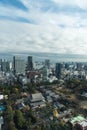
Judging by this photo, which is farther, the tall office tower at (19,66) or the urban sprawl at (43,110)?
the tall office tower at (19,66)

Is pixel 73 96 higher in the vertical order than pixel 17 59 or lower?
lower

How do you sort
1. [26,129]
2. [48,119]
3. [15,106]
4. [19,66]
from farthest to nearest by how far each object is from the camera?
[19,66] < [15,106] < [48,119] < [26,129]

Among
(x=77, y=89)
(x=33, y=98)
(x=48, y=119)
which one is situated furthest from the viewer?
(x=77, y=89)

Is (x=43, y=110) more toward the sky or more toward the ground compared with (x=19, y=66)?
more toward the ground

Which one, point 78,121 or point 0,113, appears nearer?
point 78,121

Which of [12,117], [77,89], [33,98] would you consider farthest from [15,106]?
[77,89]

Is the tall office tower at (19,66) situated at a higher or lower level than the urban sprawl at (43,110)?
higher

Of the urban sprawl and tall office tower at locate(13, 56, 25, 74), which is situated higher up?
tall office tower at locate(13, 56, 25, 74)

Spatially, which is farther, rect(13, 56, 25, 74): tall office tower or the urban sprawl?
rect(13, 56, 25, 74): tall office tower

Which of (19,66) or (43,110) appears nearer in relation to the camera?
(43,110)

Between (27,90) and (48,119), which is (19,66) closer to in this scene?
(27,90)
